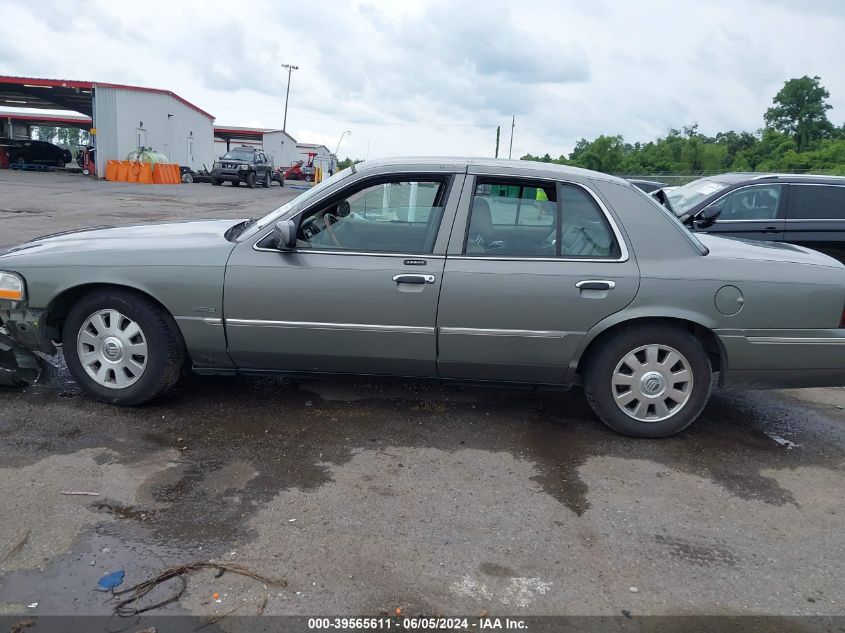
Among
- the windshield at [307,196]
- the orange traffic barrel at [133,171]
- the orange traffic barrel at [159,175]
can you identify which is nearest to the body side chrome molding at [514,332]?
the windshield at [307,196]

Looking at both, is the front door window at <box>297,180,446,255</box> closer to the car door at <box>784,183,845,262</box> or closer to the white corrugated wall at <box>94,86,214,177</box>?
the car door at <box>784,183,845,262</box>

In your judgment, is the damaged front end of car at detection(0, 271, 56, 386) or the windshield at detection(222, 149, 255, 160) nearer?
the damaged front end of car at detection(0, 271, 56, 386)

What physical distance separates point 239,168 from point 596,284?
111 ft

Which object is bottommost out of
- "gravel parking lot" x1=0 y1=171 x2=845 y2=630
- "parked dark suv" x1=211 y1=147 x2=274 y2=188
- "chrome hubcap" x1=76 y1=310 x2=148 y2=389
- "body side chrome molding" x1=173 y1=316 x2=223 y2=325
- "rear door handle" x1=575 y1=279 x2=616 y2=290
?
"gravel parking lot" x1=0 y1=171 x2=845 y2=630

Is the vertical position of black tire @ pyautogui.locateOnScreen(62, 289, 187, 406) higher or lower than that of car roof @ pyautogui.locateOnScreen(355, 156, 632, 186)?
lower

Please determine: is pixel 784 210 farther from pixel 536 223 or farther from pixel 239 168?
pixel 239 168

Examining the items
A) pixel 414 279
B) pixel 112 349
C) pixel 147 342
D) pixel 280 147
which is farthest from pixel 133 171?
pixel 280 147

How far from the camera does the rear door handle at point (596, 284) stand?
4.17 meters

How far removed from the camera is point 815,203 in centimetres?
827

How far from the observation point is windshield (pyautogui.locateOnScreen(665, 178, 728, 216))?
8539 millimetres

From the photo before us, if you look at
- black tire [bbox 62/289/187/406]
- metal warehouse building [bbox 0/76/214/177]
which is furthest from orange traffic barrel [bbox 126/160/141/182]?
black tire [bbox 62/289/187/406]

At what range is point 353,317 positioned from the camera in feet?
13.9

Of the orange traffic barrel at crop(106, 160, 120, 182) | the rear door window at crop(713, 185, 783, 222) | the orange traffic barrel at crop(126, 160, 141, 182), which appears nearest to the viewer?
the rear door window at crop(713, 185, 783, 222)

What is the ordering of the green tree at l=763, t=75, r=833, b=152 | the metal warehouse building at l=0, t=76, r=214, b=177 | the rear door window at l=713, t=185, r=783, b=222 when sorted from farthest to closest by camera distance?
the green tree at l=763, t=75, r=833, b=152, the metal warehouse building at l=0, t=76, r=214, b=177, the rear door window at l=713, t=185, r=783, b=222
